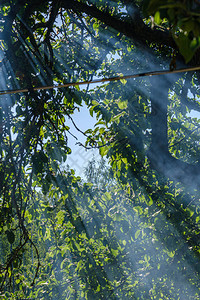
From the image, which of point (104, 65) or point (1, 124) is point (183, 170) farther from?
point (104, 65)

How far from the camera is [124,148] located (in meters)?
1.87

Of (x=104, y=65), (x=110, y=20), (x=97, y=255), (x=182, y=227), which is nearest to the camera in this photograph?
(x=110, y=20)

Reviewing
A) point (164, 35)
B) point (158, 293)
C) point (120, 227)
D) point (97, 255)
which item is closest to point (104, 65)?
point (164, 35)

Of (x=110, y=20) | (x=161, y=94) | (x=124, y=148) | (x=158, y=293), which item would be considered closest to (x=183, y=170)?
(x=124, y=148)

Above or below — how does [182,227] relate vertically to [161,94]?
below

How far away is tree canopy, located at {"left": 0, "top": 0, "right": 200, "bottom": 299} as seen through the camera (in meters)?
1.72

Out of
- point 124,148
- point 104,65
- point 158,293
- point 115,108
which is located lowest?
point 158,293

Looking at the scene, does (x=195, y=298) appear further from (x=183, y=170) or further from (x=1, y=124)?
(x=1, y=124)

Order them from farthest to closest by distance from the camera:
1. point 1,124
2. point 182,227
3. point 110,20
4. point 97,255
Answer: point 97,255 < point 182,227 < point 110,20 < point 1,124

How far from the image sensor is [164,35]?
1666 mm

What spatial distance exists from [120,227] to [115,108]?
3.25 feet

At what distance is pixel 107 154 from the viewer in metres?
1.93

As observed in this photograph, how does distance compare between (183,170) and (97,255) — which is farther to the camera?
(97,255)

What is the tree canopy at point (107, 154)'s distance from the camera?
172 centimetres
